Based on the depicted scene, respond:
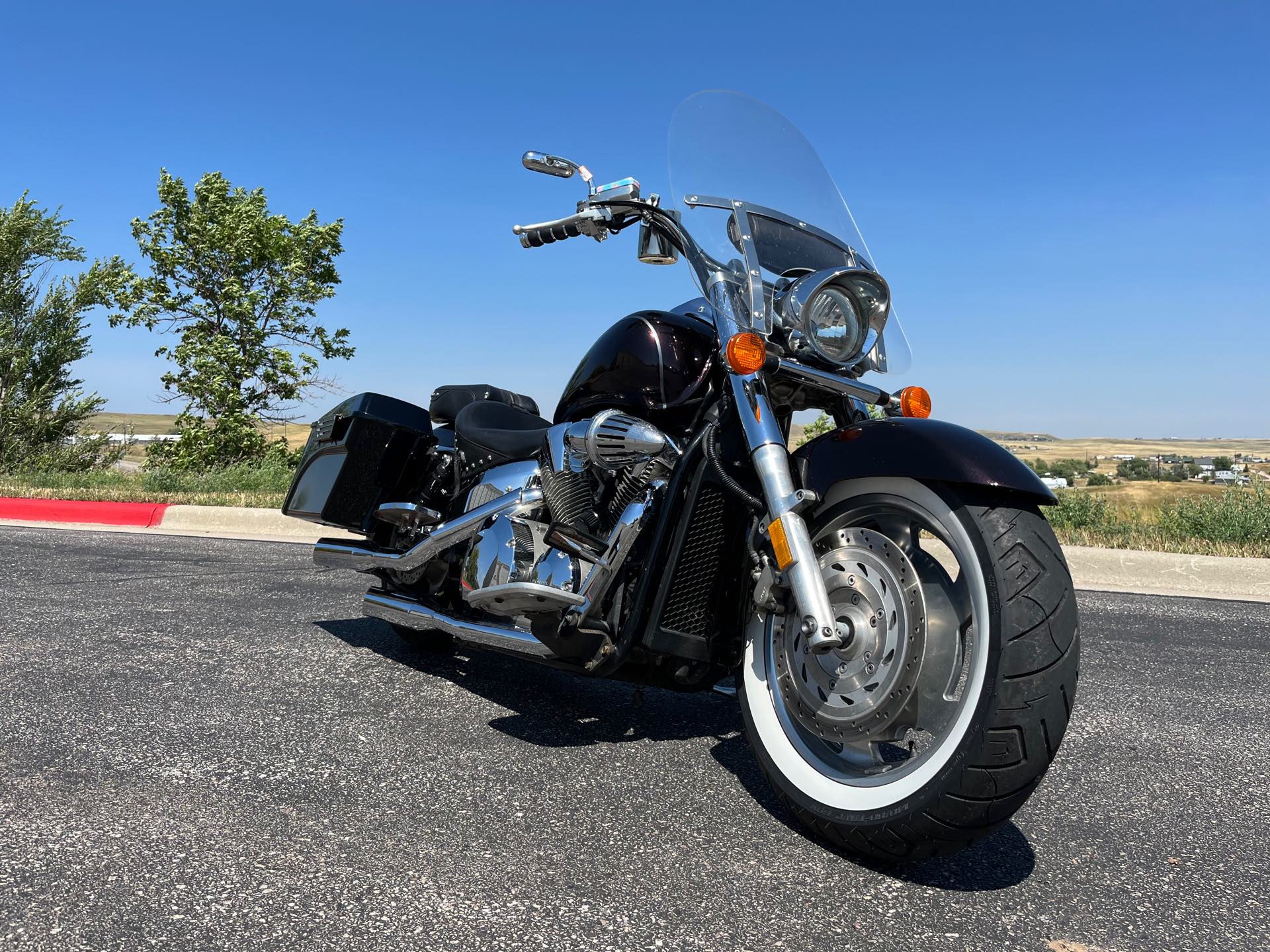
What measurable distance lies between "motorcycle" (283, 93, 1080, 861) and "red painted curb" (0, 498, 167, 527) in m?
6.92

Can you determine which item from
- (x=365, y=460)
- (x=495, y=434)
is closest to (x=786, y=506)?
(x=495, y=434)

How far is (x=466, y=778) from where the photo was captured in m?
2.97

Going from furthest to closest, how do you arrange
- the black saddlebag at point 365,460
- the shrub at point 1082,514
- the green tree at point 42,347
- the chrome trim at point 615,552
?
the green tree at point 42,347 < the shrub at point 1082,514 < the black saddlebag at point 365,460 < the chrome trim at point 615,552

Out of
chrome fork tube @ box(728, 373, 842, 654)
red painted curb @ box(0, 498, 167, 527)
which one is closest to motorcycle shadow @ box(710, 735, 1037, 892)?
chrome fork tube @ box(728, 373, 842, 654)

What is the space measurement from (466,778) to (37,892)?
1.15m

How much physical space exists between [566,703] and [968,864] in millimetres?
1801

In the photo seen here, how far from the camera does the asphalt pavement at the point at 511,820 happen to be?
81.8 inches

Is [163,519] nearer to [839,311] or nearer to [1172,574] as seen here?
[839,311]

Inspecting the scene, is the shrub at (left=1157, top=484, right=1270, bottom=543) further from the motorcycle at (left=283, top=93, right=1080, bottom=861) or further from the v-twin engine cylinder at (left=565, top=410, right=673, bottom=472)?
the v-twin engine cylinder at (left=565, top=410, right=673, bottom=472)

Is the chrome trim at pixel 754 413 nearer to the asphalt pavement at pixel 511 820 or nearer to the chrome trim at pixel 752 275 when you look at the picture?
the chrome trim at pixel 752 275

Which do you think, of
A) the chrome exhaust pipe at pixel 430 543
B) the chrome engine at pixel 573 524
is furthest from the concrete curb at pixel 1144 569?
the chrome engine at pixel 573 524

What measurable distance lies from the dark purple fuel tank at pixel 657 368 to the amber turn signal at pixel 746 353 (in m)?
0.36

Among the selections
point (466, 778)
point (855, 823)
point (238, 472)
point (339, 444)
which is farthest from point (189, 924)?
point (238, 472)

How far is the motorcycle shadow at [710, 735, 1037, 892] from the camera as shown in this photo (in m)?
2.33
